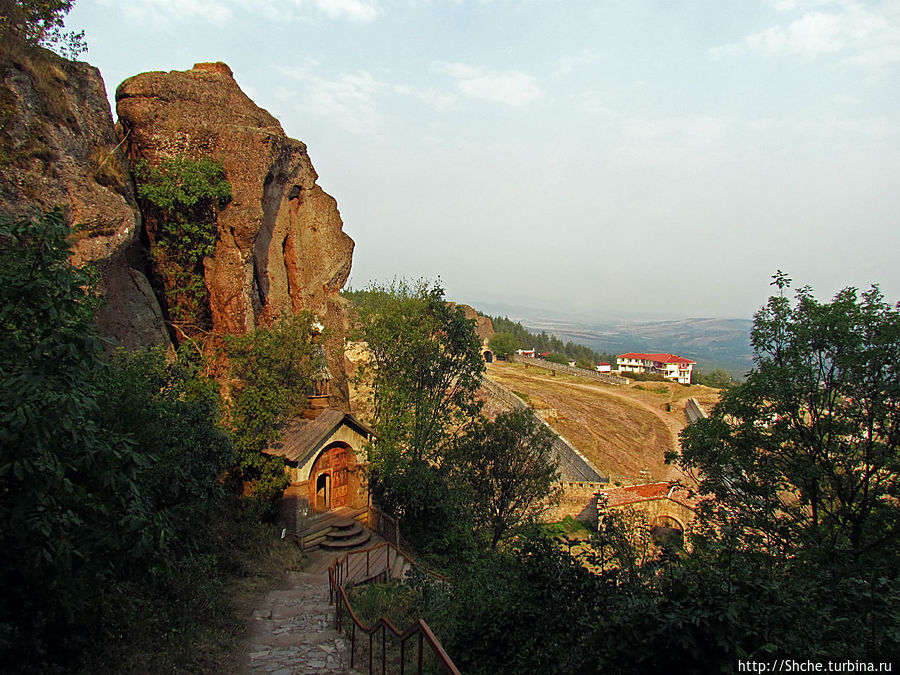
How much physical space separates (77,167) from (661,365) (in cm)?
13057

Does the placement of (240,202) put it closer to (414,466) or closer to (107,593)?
(414,466)

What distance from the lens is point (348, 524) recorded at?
53.1ft

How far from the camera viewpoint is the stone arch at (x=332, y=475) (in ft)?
53.9

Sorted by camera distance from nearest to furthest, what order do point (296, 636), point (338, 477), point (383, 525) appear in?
point (296, 636) < point (383, 525) < point (338, 477)

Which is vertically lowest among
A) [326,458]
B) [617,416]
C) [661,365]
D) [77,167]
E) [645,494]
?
[645,494]

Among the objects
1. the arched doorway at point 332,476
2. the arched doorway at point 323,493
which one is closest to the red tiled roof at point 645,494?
the arched doorway at point 332,476

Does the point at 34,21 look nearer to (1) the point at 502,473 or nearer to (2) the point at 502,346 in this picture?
(1) the point at 502,473

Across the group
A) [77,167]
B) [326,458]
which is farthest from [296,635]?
[77,167]

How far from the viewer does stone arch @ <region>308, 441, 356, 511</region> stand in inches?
647

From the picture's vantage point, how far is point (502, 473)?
18.4 m

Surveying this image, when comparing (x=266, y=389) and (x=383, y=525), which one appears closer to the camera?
(x=266, y=389)

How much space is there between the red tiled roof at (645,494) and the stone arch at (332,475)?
14.4 m

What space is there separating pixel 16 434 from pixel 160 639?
185 inches

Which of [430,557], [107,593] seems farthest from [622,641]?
[430,557]
